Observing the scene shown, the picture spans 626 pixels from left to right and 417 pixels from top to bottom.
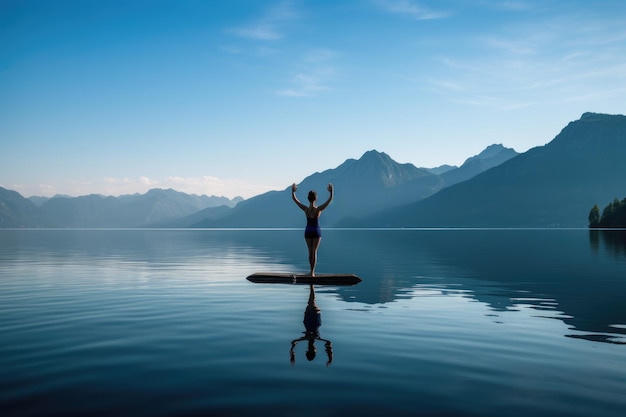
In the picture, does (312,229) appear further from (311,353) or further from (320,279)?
(311,353)

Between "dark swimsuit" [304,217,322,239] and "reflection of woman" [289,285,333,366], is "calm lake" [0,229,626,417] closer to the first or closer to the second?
"reflection of woman" [289,285,333,366]

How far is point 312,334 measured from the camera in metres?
16.5

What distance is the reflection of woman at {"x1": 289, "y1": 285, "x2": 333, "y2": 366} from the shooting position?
1354 cm

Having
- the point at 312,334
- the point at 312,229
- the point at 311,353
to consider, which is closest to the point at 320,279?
the point at 312,229

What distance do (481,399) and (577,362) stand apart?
453cm

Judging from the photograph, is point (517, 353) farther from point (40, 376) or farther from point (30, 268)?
point (30, 268)

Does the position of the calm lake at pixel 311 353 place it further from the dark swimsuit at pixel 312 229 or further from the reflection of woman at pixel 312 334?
the dark swimsuit at pixel 312 229

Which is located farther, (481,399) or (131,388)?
(131,388)

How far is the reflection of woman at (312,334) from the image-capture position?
533 inches

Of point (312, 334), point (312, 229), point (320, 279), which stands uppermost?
point (312, 229)

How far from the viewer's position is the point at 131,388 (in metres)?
10.5

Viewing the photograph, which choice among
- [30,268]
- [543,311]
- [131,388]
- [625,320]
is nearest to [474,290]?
[543,311]

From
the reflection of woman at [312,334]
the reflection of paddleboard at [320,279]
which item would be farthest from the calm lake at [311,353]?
the reflection of paddleboard at [320,279]

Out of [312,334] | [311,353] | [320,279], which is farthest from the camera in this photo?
[320,279]
